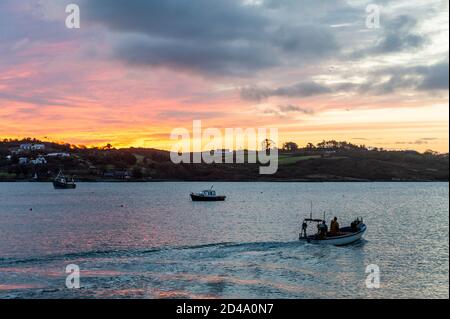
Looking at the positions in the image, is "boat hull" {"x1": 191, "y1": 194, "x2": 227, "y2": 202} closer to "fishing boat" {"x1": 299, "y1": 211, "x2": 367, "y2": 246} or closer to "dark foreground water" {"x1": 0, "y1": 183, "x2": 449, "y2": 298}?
"dark foreground water" {"x1": 0, "y1": 183, "x2": 449, "y2": 298}

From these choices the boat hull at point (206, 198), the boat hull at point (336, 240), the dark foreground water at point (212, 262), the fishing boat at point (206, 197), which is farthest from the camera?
the boat hull at point (206, 198)

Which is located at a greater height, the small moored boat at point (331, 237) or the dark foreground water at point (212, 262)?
the small moored boat at point (331, 237)

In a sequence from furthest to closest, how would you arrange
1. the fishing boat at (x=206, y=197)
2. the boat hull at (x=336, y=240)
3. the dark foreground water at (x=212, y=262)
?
the fishing boat at (x=206, y=197), the boat hull at (x=336, y=240), the dark foreground water at (x=212, y=262)

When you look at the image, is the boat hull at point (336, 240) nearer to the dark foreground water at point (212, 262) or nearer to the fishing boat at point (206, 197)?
the dark foreground water at point (212, 262)

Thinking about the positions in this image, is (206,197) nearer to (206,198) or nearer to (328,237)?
(206,198)

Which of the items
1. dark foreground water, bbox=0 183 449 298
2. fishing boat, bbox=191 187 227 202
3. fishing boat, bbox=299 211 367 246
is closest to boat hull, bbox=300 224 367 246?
fishing boat, bbox=299 211 367 246

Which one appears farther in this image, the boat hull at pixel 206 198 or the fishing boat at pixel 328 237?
the boat hull at pixel 206 198

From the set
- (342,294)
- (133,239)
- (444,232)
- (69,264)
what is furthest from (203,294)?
(444,232)

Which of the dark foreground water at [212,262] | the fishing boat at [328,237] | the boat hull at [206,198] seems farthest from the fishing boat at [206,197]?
the fishing boat at [328,237]

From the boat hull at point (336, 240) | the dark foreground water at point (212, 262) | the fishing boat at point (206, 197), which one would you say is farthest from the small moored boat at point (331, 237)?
the fishing boat at point (206, 197)

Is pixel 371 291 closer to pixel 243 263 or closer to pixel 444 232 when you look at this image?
pixel 243 263

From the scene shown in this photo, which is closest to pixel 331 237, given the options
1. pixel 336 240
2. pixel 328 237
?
pixel 328 237
